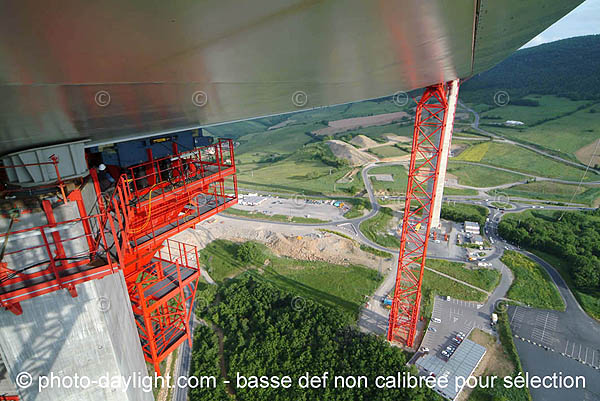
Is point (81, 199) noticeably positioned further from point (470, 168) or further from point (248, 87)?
point (470, 168)

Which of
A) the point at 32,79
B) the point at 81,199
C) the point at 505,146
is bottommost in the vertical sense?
the point at 505,146

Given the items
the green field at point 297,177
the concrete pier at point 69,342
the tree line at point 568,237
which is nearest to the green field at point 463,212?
the tree line at point 568,237

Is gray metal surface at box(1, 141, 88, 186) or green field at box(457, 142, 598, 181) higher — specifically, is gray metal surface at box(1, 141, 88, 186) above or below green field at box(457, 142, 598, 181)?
above

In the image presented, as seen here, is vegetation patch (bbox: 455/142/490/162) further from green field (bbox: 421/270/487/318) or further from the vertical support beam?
green field (bbox: 421/270/487/318)

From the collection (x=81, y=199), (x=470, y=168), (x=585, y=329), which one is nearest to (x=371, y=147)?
(x=470, y=168)

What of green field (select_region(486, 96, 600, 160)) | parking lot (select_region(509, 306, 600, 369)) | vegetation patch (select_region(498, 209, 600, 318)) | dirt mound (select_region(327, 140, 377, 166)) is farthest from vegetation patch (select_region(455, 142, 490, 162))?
parking lot (select_region(509, 306, 600, 369))
